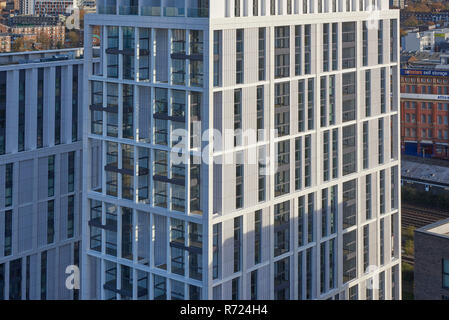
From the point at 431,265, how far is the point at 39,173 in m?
28.6

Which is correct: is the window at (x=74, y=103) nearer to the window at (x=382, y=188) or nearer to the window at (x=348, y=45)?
the window at (x=348, y=45)

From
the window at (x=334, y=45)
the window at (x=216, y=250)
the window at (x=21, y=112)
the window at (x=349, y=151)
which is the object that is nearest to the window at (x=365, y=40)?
the window at (x=334, y=45)

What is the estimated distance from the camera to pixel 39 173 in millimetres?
57844

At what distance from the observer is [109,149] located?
4394 cm

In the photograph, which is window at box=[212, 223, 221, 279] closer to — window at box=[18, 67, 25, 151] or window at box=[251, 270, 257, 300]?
window at box=[251, 270, 257, 300]

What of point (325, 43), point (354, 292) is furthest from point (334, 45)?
point (354, 292)

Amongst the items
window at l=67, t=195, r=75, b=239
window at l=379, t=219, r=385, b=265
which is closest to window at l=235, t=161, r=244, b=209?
window at l=379, t=219, r=385, b=265

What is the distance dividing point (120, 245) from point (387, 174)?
16.8 m

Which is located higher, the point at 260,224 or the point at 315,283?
the point at 260,224

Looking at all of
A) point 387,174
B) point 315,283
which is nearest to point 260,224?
point 315,283

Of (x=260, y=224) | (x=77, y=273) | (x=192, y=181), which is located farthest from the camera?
(x=77, y=273)

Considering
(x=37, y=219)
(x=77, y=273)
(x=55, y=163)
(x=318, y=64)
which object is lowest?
(x=77, y=273)

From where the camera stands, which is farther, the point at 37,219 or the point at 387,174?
the point at 37,219

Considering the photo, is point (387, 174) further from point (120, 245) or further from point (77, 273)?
point (77, 273)
